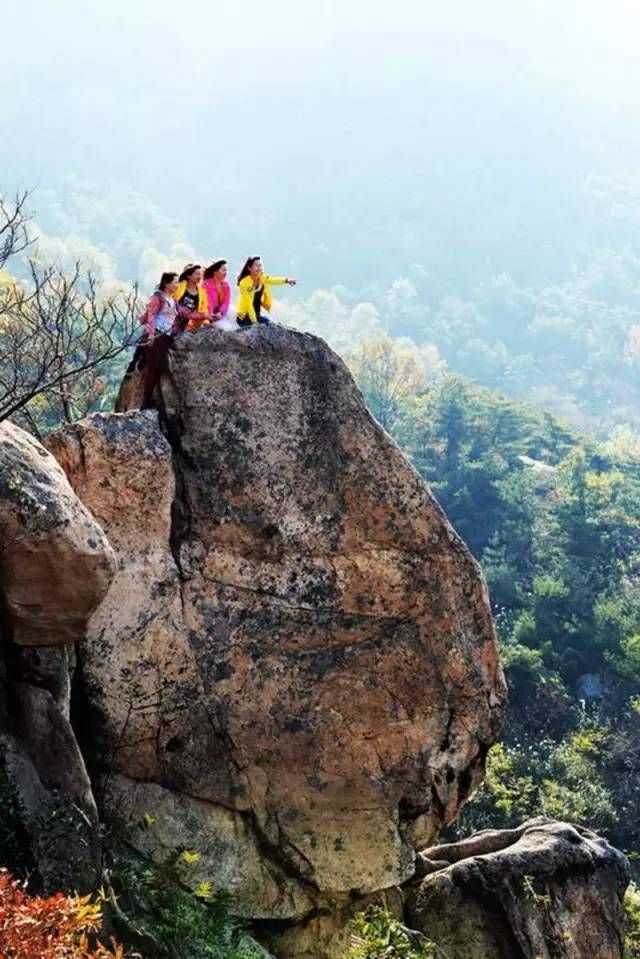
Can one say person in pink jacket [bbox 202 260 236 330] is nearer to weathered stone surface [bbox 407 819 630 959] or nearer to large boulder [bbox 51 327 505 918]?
large boulder [bbox 51 327 505 918]

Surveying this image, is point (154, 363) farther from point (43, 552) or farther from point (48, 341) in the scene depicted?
point (48, 341)

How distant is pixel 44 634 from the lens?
28.3ft

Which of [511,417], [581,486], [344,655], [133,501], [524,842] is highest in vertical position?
[511,417]

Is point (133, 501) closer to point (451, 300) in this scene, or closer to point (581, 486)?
point (581, 486)

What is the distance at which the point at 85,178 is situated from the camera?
194 metres

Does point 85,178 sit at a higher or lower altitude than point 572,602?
higher

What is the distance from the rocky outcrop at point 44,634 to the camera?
26.9 feet

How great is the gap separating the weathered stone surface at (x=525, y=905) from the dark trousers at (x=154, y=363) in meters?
6.01

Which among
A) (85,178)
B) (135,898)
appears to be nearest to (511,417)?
(135,898)

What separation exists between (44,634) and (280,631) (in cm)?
295

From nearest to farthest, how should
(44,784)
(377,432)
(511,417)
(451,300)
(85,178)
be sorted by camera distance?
(44,784) < (377,432) < (511,417) < (451,300) < (85,178)

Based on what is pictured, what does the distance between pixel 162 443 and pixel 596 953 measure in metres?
7.12

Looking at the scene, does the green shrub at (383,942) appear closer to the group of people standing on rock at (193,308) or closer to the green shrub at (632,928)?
the green shrub at (632,928)

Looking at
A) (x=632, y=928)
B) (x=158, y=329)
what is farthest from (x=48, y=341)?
(x=632, y=928)
